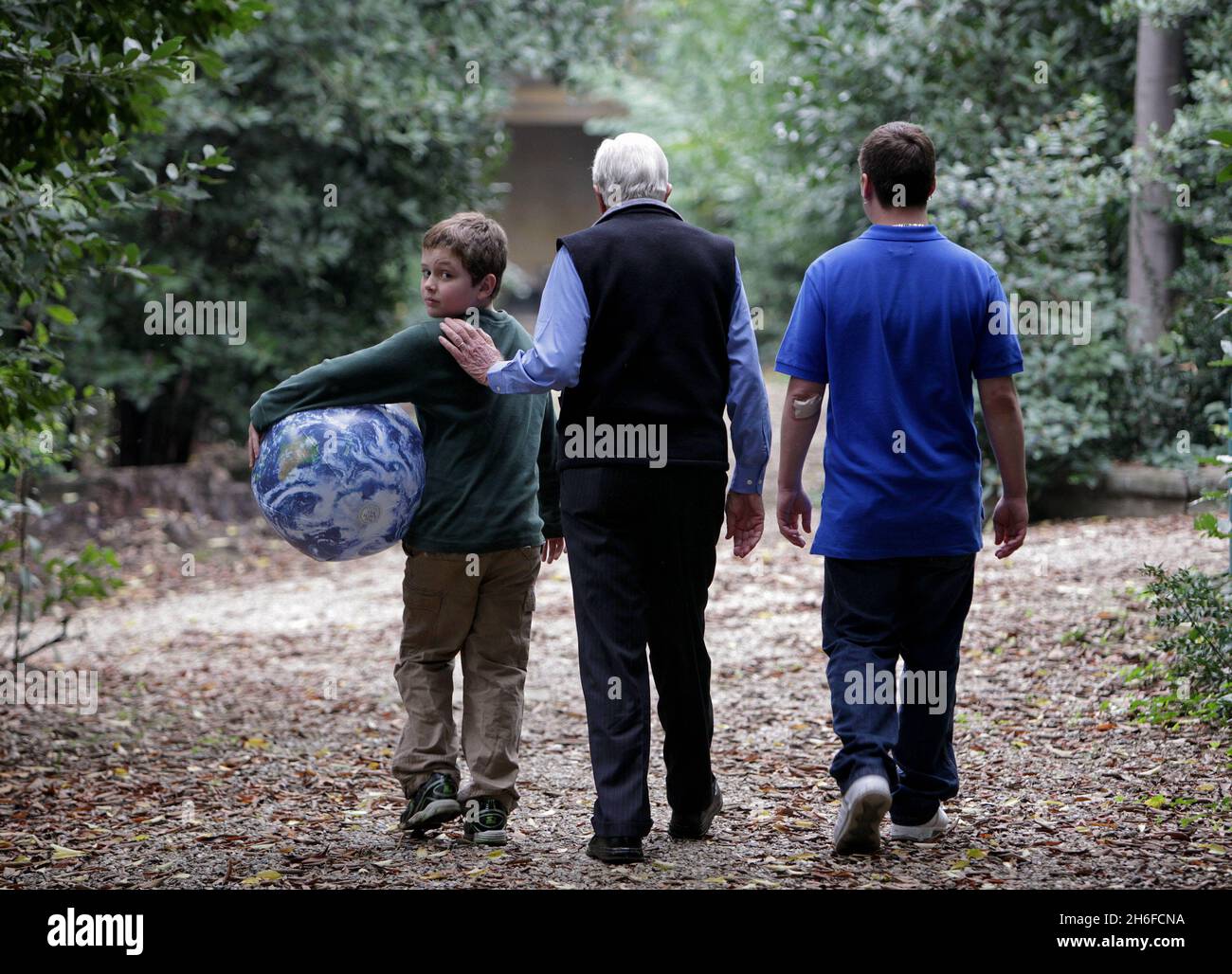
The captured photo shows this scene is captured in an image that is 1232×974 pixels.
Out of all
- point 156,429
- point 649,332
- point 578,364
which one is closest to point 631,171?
point 649,332

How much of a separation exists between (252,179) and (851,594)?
9.54 meters

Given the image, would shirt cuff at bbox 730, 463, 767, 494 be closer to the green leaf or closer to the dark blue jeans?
the dark blue jeans

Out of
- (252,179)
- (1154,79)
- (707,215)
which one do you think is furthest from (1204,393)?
(707,215)

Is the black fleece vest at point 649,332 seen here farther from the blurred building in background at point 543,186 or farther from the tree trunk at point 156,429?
the blurred building in background at point 543,186

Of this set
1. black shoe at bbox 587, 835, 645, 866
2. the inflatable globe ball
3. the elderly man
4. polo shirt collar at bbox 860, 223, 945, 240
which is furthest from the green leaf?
black shoe at bbox 587, 835, 645, 866

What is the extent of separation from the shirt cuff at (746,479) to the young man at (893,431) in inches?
3.0

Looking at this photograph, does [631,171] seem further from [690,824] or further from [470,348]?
[690,824]

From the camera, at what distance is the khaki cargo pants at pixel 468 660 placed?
4.58m

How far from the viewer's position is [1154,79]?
11039mm

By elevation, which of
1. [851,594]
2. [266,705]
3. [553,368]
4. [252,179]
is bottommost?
[266,705]

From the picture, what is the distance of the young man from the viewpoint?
4.25m

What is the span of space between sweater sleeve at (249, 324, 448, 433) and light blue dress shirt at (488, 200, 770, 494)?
27cm
